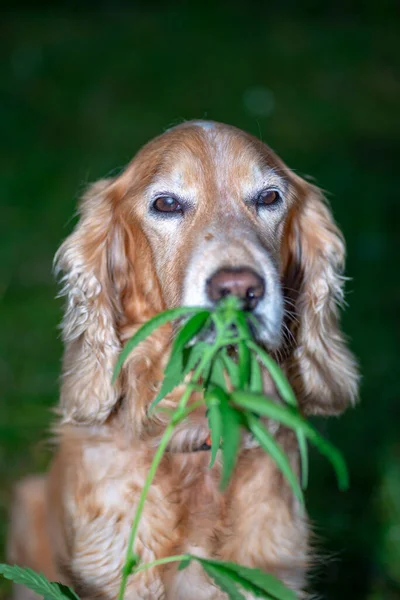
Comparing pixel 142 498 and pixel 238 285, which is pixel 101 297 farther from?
pixel 142 498

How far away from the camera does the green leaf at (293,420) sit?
135 cm

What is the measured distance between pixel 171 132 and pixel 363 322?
299cm

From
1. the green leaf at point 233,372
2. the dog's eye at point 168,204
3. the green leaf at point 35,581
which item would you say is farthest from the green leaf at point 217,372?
the dog's eye at point 168,204

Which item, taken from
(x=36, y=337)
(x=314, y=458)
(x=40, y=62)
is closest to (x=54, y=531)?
(x=314, y=458)

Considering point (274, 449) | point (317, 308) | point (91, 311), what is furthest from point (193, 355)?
point (317, 308)

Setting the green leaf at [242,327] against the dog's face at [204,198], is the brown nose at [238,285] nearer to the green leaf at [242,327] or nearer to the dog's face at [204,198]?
the dog's face at [204,198]

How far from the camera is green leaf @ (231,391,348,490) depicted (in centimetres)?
135

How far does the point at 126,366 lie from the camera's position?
2.61m

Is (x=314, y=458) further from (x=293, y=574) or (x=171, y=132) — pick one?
(x=171, y=132)

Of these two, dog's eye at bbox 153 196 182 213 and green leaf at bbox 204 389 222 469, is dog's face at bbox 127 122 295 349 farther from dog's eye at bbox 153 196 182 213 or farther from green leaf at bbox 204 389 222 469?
green leaf at bbox 204 389 222 469

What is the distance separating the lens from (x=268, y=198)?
2.58 m

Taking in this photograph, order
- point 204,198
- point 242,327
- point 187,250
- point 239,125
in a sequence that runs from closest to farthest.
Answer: point 242,327 → point 187,250 → point 204,198 → point 239,125

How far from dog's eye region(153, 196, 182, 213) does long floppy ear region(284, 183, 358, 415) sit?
0.42m

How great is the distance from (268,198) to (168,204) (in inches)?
12.4
